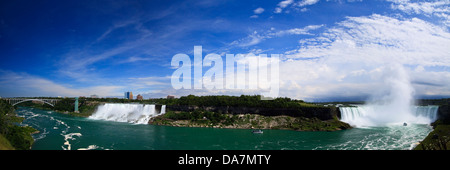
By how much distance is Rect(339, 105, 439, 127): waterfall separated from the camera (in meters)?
42.4

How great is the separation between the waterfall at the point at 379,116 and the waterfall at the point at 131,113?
38922 mm

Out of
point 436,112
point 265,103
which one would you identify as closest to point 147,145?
point 265,103

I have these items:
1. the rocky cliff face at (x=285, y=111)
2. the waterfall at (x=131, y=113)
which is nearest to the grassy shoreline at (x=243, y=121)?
the rocky cliff face at (x=285, y=111)

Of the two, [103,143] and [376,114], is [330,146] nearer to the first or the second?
[103,143]

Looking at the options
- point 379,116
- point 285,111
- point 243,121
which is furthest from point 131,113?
point 379,116

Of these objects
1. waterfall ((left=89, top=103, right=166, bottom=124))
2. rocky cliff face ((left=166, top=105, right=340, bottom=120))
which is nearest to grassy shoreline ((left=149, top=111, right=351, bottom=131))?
rocky cliff face ((left=166, top=105, right=340, bottom=120))

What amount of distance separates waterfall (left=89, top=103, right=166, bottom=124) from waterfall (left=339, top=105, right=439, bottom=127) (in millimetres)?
38922

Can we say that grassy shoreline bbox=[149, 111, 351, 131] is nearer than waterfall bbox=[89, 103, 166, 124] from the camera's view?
Yes

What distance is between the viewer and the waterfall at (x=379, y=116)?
4241 cm

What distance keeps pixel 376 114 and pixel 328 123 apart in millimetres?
16494

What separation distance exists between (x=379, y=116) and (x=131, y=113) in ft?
180

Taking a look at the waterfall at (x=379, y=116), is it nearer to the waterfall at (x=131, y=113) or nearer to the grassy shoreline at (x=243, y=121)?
the grassy shoreline at (x=243, y=121)

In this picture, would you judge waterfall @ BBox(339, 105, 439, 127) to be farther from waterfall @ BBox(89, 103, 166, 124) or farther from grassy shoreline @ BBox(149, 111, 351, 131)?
waterfall @ BBox(89, 103, 166, 124)

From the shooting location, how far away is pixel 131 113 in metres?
51.0
